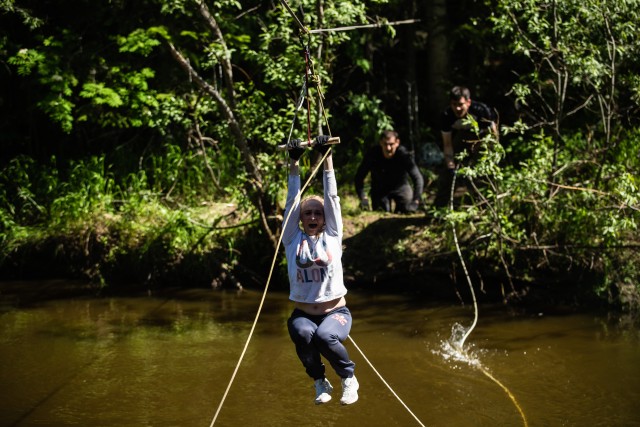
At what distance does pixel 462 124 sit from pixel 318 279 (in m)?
3.52

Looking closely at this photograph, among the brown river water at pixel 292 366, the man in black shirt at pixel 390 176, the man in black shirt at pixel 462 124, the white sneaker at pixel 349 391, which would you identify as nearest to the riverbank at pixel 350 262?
the man in black shirt at pixel 390 176

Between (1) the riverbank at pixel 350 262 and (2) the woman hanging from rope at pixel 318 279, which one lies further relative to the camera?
(1) the riverbank at pixel 350 262

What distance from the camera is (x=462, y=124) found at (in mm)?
7770

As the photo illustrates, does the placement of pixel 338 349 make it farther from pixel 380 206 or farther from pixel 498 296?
pixel 380 206

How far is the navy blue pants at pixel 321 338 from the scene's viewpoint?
186 inches

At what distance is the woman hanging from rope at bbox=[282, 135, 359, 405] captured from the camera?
15.7 ft

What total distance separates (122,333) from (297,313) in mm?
3592

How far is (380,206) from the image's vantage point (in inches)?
380

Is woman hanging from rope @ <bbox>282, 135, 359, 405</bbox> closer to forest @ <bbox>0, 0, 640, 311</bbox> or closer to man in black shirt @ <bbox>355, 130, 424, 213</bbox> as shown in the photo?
forest @ <bbox>0, 0, 640, 311</bbox>

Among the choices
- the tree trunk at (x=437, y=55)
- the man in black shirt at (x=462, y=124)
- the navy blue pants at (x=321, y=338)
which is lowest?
the navy blue pants at (x=321, y=338)

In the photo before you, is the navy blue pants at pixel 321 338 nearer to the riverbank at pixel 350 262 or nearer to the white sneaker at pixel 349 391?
the white sneaker at pixel 349 391

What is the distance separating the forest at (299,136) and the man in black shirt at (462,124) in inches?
9.5

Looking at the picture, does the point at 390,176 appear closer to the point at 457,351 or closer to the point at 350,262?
the point at 350,262

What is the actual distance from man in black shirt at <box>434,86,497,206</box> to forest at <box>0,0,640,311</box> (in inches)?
9.5
